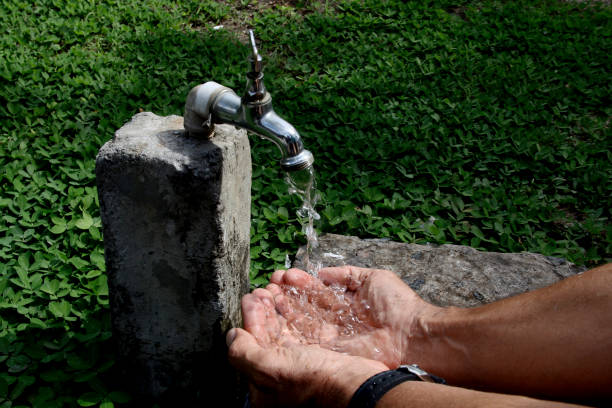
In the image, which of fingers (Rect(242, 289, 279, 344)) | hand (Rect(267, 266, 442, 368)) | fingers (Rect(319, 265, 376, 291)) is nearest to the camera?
fingers (Rect(242, 289, 279, 344))

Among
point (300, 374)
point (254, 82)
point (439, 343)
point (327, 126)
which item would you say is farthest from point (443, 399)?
point (327, 126)

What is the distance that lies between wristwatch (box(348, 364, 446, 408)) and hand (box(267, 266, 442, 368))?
433 millimetres

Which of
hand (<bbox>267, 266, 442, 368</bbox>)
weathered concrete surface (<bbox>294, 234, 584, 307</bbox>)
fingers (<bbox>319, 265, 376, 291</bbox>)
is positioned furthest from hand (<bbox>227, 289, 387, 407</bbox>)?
weathered concrete surface (<bbox>294, 234, 584, 307</bbox>)

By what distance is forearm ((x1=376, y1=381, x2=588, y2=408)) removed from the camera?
1.37 m

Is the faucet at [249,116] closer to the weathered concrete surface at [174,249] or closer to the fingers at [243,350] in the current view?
the weathered concrete surface at [174,249]

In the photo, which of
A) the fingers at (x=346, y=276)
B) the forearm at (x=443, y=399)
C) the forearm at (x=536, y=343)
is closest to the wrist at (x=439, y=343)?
the forearm at (x=536, y=343)

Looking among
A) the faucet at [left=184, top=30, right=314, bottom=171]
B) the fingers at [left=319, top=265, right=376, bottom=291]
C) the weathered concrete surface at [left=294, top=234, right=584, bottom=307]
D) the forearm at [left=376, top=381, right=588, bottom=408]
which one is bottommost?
the weathered concrete surface at [left=294, top=234, right=584, bottom=307]

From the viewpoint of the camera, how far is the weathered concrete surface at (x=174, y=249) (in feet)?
5.16

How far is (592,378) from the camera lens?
61.9 inches

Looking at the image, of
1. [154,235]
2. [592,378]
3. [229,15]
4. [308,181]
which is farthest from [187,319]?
[229,15]

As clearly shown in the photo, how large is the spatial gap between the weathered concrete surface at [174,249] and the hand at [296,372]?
162mm

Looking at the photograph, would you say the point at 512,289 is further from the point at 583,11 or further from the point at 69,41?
the point at 583,11

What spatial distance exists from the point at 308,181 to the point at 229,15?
353 centimetres

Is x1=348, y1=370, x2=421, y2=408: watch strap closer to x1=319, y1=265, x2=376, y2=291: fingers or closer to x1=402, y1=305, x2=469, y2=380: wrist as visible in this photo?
x1=402, y1=305, x2=469, y2=380: wrist
